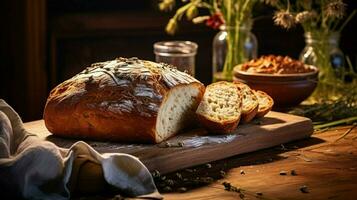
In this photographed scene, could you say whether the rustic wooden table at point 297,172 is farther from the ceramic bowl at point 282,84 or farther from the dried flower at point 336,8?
the dried flower at point 336,8

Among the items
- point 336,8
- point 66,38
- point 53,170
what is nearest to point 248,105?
point 336,8

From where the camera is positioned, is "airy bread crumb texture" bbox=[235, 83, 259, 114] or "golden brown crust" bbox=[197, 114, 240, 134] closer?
"golden brown crust" bbox=[197, 114, 240, 134]

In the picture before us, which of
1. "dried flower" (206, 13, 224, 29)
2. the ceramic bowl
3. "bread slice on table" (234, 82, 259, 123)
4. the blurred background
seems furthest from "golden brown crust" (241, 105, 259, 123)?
the blurred background

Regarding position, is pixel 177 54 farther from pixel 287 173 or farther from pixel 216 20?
pixel 287 173

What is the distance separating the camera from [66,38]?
11.0 feet

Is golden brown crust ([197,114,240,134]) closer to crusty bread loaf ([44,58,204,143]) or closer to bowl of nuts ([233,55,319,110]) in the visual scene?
crusty bread loaf ([44,58,204,143])

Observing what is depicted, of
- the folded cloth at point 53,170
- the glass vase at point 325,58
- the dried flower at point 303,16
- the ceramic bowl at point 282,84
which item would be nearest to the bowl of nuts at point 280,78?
the ceramic bowl at point 282,84

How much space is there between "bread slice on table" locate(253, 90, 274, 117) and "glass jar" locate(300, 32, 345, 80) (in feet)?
1.83

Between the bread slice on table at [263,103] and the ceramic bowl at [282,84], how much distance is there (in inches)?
→ 5.7

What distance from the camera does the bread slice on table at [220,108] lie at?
1999mm

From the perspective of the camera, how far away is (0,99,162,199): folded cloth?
1572mm

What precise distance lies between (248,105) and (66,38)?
4.55ft

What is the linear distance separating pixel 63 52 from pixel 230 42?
0.93m

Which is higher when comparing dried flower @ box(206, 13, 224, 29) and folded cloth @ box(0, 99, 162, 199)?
dried flower @ box(206, 13, 224, 29)
